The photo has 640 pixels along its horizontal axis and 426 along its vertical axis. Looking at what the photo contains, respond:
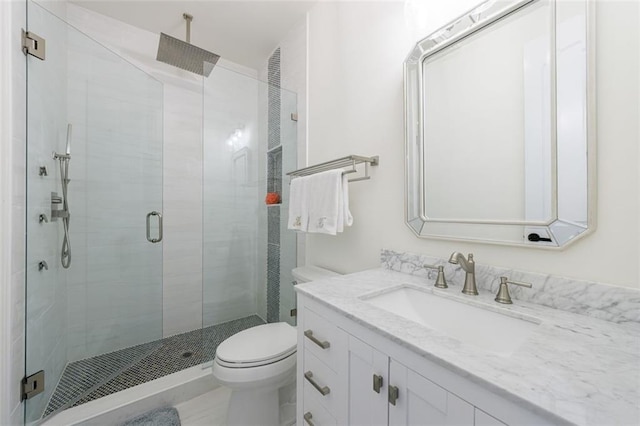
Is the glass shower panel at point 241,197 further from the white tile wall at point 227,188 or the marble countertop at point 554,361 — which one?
the marble countertop at point 554,361

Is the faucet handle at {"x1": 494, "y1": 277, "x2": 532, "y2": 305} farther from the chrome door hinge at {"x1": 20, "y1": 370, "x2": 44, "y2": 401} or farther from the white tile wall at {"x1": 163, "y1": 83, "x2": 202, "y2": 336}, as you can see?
the white tile wall at {"x1": 163, "y1": 83, "x2": 202, "y2": 336}

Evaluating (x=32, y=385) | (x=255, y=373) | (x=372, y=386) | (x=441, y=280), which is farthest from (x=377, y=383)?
(x=32, y=385)

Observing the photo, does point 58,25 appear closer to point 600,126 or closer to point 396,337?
point 396,337

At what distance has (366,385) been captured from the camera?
67 cm

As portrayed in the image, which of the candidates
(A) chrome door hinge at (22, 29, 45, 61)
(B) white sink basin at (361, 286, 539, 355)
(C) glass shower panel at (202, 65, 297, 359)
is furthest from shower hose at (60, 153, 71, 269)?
(B) white sink basin at (361, 286, 539, 355)

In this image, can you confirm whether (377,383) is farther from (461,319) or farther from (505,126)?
(505,126)

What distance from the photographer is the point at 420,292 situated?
3.20ft

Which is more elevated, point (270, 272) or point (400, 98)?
point (400, 98)

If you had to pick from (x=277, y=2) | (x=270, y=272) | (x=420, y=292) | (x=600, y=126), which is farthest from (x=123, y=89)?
(x=600, y=126)

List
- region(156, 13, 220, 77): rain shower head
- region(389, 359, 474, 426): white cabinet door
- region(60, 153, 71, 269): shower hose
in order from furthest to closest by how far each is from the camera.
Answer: region(156, 13, 220, 77): rain shower head, region(60, 153, 71, 269): shower hose, region(389, 359, 474, 426): white cabinet door

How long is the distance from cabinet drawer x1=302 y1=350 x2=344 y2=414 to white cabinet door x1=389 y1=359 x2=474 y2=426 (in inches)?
7.9

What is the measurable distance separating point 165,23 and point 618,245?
2836mm

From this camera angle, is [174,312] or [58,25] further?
[174,312]

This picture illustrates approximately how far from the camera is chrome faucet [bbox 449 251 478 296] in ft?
2.88
